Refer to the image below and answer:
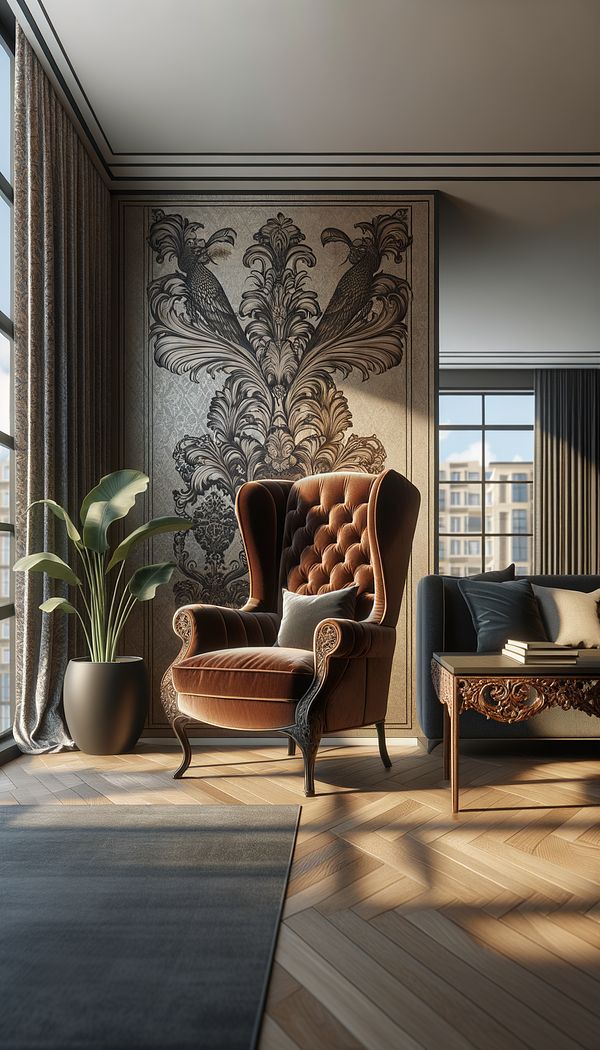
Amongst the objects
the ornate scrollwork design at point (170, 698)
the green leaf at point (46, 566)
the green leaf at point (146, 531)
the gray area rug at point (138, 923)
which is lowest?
the gray area rug at point (138, 923)

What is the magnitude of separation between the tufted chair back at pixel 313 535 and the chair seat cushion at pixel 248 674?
0.56m

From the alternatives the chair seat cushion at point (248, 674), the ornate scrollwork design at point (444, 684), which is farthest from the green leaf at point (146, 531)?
the ornate scrollwork design at point (444, 684)

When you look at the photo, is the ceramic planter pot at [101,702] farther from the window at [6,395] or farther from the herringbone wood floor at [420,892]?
the window at [6,395]

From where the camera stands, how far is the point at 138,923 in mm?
1665

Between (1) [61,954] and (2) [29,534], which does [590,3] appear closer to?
(2) [29,534]

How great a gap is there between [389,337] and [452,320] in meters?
2.95

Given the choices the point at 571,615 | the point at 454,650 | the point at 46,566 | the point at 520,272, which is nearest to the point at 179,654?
the point at 46,566

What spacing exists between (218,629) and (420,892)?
1378 millimetres

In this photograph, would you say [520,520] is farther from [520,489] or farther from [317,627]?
[317,627]

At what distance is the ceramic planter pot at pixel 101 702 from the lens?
10.7 feet

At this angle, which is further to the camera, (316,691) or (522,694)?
(316,691)

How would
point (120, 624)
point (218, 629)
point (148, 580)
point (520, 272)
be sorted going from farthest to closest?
point (520, 272) < point (120, 624) < point (148, 580) < point (218, 629)

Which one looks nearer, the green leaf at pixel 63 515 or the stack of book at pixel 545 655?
the stack of book at pixel 545 655

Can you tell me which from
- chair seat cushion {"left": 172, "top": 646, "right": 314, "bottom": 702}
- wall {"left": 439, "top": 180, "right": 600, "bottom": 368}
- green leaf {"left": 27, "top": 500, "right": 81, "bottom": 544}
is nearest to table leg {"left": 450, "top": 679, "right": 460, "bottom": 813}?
chair seat cushion {"left": 172, "top": 646, "right": 314, "bottom": 702}
